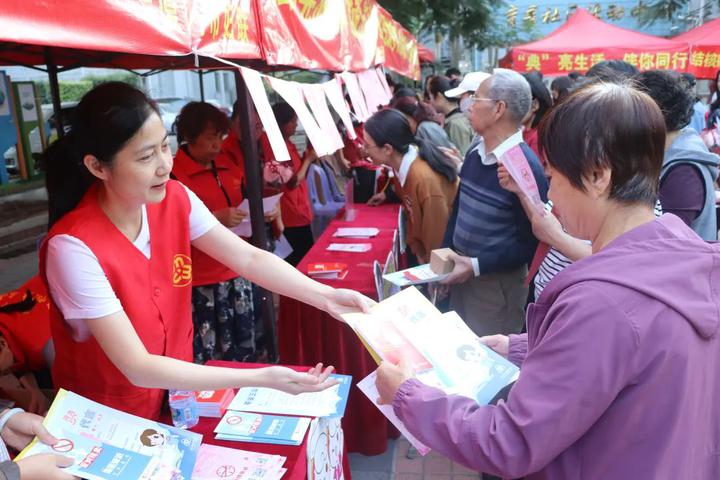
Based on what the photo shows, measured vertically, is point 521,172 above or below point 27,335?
above

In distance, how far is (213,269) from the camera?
3.22 m

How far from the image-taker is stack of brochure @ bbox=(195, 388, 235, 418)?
6.06ft

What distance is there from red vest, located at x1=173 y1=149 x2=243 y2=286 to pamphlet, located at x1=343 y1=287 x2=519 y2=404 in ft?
5.59

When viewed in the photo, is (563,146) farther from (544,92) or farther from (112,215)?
(544,92)

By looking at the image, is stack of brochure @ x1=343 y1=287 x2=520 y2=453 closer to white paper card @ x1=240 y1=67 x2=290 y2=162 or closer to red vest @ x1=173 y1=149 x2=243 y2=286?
white paper card @ x1=240 y1=67 x2=290 y2=162

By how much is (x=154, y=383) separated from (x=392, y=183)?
3811mm

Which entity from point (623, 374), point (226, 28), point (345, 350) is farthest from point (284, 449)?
point (226, 28)

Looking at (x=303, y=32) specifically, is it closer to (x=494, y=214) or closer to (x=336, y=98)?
(x=336, y=98)

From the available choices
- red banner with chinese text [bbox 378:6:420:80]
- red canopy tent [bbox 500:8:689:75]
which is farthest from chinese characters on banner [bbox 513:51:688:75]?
red banner with chinese text [bbox 378:6:420:80]

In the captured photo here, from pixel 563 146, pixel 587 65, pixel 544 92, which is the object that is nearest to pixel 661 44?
pixel 587 65

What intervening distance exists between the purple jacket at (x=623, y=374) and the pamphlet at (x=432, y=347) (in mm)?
327

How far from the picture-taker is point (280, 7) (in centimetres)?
275

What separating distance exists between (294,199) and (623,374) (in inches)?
159

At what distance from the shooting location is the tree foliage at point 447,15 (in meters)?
13.3
